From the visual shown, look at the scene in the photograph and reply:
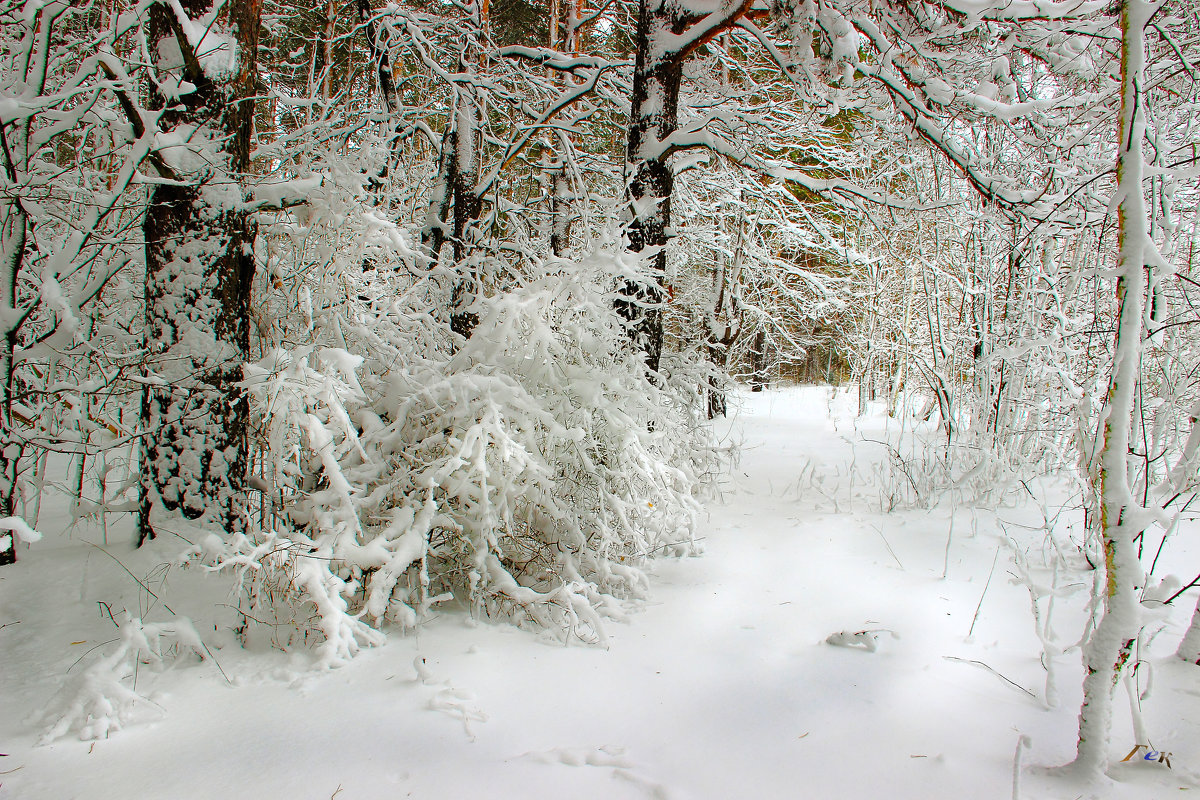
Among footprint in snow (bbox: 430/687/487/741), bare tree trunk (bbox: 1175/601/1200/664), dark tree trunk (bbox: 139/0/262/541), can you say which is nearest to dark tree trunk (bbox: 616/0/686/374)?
dark tree trunk (bbox: 139/0/262/541)

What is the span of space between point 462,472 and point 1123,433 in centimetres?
233

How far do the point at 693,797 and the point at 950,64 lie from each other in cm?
507

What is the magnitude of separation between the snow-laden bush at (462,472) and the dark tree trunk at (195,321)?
0.28 meters

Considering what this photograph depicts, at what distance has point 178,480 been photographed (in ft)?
10.0

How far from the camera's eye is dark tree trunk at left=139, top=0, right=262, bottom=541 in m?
3.03

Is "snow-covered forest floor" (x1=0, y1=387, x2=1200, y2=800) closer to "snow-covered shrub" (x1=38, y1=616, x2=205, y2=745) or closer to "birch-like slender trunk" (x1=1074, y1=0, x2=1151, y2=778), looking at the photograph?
"snow-covered shrub" (x1=38, y1=616, x2=205, y2=745)

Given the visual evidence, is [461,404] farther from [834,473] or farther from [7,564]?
[834,473]

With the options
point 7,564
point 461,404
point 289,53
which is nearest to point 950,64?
point 461,404

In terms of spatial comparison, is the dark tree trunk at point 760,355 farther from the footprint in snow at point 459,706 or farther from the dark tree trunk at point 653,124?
the footprint in snow at point 459,706

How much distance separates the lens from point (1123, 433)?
66.7 inches

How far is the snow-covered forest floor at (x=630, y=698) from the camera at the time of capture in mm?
1779

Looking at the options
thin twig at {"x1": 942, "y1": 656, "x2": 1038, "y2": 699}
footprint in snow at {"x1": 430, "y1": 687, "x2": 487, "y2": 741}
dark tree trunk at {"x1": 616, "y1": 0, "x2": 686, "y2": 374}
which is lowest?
footprint in snow at {"x1": 430, "y1": 687, "x2": 487, "y2": 741}

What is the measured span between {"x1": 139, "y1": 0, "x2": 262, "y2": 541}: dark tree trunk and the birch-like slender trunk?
11.4ft

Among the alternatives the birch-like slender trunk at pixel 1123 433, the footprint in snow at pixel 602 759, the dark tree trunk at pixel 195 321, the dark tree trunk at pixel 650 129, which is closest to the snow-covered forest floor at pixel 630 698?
the footprint in snow at pixel 602 759
